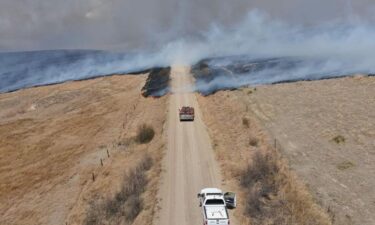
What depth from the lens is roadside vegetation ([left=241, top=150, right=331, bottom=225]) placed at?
124 feet

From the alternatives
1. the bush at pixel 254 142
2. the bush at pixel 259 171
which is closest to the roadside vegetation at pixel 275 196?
the bush at pixel 259 171

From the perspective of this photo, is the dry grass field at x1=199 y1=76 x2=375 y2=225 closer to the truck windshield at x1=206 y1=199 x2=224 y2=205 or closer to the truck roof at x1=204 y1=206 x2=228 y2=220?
the truck windshield at x1=206 y1=199 x2=224 y2=205

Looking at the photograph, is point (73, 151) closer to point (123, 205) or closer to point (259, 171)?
point (123, 205)

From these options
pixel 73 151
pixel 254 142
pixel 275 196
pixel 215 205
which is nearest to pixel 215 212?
pixel 215 205

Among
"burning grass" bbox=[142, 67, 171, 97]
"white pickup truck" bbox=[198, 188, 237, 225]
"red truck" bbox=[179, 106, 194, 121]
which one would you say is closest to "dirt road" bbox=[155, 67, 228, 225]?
"red truck" bbox=[179, 106, 194, 121]

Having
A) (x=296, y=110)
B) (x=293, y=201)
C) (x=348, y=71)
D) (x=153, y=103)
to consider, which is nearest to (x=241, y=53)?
(x=348, y=71)

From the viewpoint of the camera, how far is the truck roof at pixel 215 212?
37781mm

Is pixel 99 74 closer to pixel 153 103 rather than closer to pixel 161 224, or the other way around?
pixel 153 103

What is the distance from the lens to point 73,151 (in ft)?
226

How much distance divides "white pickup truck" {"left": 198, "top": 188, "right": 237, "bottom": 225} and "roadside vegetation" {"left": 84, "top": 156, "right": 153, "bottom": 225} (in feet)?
22.0

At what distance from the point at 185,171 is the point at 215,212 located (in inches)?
486

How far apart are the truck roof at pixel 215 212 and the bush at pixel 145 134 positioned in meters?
26.1

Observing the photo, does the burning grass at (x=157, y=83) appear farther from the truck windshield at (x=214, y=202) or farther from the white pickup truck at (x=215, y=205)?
the truck windshield at (x=214, y=202)

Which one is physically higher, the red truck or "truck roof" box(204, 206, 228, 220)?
the red truck
